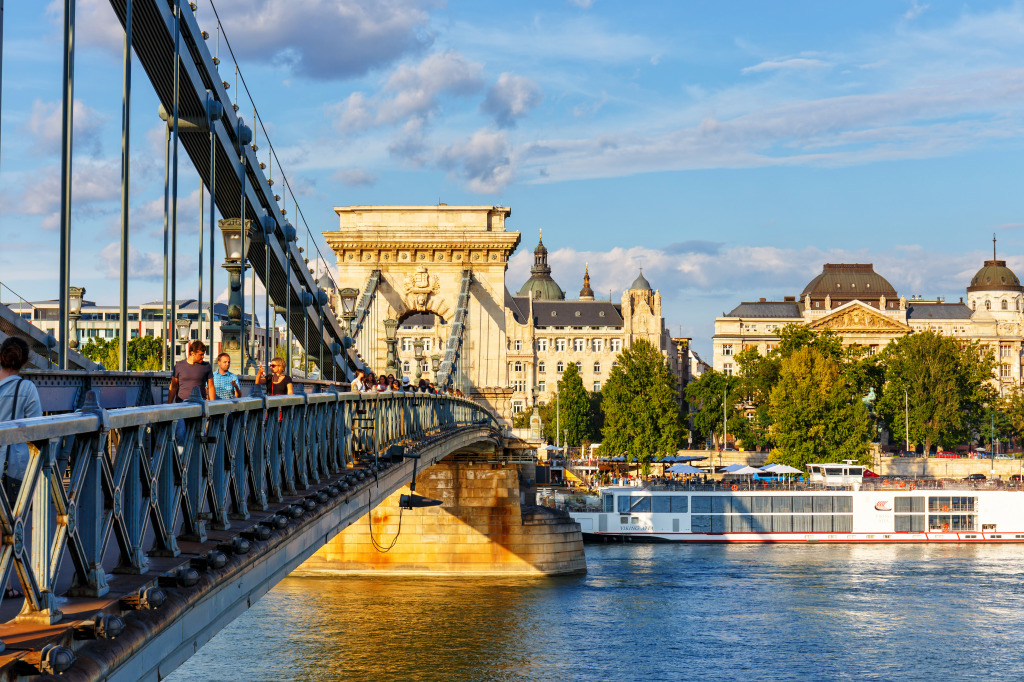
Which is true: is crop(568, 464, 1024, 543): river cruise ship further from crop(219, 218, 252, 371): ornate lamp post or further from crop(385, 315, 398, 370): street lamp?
crop(219, 218, 252, 371): ornate lamp post

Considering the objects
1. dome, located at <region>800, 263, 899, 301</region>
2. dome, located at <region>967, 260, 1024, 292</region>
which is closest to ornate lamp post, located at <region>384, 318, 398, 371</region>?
dome, located at <region>800, 263, 899, 301</region>

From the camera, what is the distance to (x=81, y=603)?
650 centimetres

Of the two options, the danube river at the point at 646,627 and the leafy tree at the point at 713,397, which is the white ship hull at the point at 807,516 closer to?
the danube river at the point at 646,627

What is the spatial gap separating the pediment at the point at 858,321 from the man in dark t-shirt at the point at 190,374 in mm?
134428

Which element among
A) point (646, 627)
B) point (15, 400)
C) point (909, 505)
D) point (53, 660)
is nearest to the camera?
point (53, 660)

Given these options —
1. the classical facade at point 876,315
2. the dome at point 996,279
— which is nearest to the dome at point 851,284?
the classical facade at point 876,315

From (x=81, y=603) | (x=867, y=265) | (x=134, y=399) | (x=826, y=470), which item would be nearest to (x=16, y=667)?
(x=81, y=603)

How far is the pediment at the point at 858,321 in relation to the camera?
140875 mm

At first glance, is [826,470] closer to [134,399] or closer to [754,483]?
[754,483]

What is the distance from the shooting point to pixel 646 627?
1364 inches

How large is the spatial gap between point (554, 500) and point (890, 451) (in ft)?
187

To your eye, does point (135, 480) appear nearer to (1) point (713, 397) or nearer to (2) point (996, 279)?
(1) point (713, 397)

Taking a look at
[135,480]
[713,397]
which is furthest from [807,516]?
[135,480]

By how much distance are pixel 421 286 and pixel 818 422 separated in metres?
28.9
